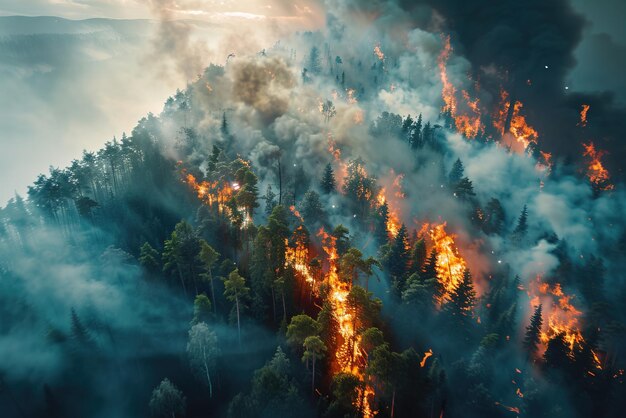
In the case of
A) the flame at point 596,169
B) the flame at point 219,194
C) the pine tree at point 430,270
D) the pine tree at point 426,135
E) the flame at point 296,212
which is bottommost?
the pine tree at point 430,270

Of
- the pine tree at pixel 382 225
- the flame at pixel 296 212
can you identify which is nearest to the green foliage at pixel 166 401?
the flame at pixel 296 212

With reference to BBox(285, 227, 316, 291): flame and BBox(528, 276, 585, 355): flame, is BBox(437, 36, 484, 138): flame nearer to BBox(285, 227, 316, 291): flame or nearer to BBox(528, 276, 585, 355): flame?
BBox(528, 276, 585, 355): flame

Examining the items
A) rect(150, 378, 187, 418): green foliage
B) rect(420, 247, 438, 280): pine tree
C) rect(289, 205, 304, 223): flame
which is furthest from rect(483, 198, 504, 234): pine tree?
rect(150, 378, 187, 418): green foliage

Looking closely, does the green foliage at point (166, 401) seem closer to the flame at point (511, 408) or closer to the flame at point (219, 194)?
the flame at point (219, 194)

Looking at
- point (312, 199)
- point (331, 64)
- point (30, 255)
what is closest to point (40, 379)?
point (30, 255)

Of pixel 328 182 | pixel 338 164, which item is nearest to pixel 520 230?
pixel 328 182

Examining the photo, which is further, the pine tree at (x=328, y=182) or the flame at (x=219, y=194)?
the pine tree at (x=328, y=182)

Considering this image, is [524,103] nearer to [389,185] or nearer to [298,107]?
[389,185]

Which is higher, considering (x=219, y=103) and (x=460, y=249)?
(x=219, y=103)
